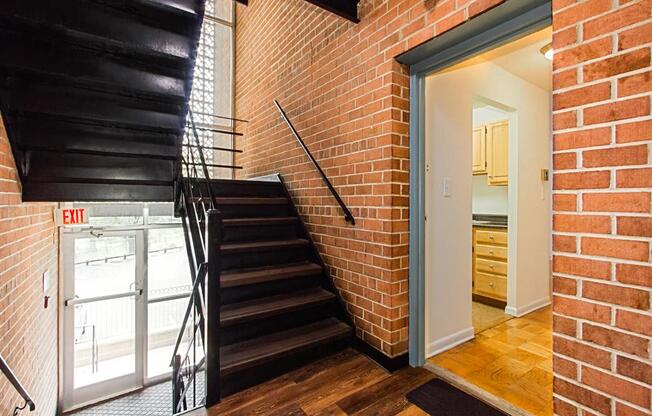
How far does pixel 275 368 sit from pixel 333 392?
15.7 inches

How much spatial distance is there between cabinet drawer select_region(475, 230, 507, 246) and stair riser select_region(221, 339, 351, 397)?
7.24 feet

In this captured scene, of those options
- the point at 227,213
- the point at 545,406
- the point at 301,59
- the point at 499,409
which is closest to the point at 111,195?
the point at 227,213

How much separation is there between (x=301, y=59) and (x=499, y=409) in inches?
120

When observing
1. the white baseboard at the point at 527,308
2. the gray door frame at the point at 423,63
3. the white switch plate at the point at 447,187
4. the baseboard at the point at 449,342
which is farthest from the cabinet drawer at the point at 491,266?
the gray door frame at the point at 423,63

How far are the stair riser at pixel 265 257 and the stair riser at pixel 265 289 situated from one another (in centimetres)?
23

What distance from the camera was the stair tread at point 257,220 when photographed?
261cm

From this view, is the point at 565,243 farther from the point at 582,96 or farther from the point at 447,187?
the point at 447,187

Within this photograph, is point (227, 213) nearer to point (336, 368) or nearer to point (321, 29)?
point (336, 368)

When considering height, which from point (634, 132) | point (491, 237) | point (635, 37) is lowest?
point (491, 237)

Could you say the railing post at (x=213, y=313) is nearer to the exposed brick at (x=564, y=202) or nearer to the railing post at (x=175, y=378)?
the railing post at (x=175, y=378)

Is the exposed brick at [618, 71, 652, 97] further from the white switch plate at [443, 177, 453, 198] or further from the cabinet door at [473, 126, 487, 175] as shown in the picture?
the cabinet door at [473, 126, 487, 175]

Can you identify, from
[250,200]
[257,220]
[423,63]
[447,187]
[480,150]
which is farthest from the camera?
[480,150]

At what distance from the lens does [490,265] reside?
3.52 metres

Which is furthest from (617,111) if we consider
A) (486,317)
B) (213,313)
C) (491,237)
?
(491,237)
